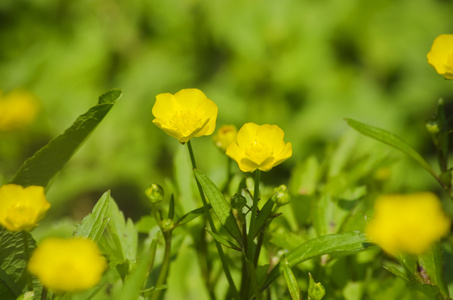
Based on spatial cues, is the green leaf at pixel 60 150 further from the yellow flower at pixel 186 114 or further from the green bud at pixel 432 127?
the green bud at pixel 432 127

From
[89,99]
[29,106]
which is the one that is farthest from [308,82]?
[29,106]

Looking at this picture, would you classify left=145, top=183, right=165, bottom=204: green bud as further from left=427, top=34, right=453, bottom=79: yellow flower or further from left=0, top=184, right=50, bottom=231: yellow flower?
left=427, top=34, right=453, bottom=79: yellow flower

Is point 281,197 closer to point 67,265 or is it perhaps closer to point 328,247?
point 328,247

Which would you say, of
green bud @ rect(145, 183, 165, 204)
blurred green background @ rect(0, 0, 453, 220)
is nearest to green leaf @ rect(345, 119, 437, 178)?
green bud @ rect(145, 183, 165, 204)

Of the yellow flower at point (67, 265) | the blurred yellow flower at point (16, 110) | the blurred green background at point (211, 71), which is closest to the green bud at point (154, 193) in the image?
the yellow flower at point (67, 265)

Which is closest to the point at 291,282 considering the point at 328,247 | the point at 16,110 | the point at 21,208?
the point at 328,247
